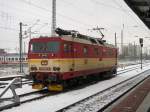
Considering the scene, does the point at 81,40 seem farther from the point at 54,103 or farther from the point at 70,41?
the point at 54,103

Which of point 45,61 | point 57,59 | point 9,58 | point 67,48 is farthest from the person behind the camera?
point 9,58

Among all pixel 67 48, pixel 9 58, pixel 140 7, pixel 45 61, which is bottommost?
pixel 9 58

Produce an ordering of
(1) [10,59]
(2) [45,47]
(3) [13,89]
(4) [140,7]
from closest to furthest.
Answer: (3) [13,89]
(4) [140,7]
(2) [45,47]
(1) [10,59]

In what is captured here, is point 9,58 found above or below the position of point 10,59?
above

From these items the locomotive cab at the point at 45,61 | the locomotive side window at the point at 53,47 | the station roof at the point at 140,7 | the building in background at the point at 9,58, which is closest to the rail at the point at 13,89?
the locomotive cab at the point at 45,61

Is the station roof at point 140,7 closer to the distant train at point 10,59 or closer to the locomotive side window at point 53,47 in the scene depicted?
the locomotive side window at point 53,47

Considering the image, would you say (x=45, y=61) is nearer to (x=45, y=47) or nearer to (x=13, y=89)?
(x=45, y=47)

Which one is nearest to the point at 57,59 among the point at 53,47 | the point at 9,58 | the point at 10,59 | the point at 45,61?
the point at 45,61

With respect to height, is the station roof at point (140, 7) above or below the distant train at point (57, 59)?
above

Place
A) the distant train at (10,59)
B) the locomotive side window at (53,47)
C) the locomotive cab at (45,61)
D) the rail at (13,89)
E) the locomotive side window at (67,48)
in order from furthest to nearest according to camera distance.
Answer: the distant train at (10,59) → the locomotive side window at (67,48) → the locomotive side window at (53,47) → the locomotive cab at (45,61) → the rail at (13,89)

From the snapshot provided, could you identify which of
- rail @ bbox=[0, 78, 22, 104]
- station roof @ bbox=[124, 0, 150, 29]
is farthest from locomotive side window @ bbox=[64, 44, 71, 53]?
rail @ bbox=[0, 78, 22, 104]

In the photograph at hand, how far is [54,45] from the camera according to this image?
70.9ft

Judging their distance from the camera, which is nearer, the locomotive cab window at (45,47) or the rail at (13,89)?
the rail at (13,89)

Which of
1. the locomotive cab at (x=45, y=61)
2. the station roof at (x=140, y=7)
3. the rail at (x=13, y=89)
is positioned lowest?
the rail at (x=13, y=89)
